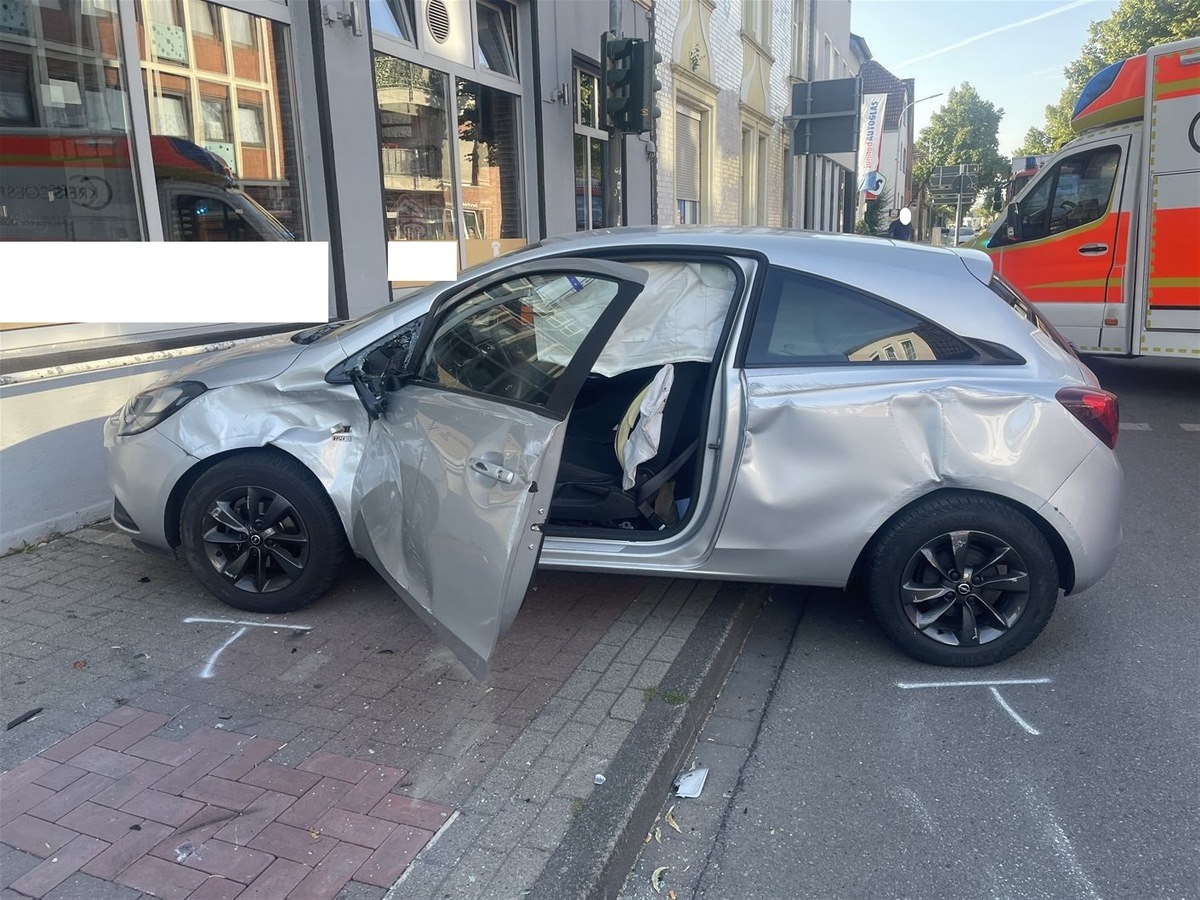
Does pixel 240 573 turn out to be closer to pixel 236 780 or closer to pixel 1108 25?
pixel 236 780

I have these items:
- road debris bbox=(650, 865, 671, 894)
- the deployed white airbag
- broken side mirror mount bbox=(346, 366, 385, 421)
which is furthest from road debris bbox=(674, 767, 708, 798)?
broken side mirror mount bbox=(346, 366, 385, 421)

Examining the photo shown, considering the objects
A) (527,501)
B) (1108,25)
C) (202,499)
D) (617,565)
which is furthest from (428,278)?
(1108,25)

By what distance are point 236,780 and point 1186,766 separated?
318 cm

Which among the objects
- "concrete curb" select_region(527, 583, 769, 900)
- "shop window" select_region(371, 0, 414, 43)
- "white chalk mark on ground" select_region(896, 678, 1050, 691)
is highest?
"shop window" select_region(371, 0, 414, 43)

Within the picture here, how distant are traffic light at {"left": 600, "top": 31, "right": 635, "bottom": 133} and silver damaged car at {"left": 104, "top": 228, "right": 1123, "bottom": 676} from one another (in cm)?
503

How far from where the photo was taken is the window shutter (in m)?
15.5

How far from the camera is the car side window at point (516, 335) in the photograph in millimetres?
3037

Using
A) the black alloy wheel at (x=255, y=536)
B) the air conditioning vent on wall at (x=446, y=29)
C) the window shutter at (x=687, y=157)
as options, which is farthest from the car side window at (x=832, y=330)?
the window shutter at (x=687, y=157)

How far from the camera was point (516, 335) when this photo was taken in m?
3.48

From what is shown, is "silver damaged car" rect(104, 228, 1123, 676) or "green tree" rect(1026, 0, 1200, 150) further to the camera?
"green tree" rect(1026, 0, 1200, 150)

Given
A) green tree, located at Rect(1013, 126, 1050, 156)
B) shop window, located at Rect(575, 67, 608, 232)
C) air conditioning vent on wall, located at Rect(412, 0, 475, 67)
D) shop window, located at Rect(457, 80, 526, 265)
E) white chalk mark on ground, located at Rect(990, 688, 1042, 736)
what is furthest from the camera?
green tree, located at Rect(1013, 126, 1050, 156)

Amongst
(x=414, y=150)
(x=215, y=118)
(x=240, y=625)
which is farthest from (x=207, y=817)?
(x=414, y=150)

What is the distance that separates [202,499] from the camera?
4012 millimetres

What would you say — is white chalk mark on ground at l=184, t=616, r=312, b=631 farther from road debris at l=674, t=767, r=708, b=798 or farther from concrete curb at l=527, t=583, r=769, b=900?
road debris at l=674, t=767, r=708, b=798
